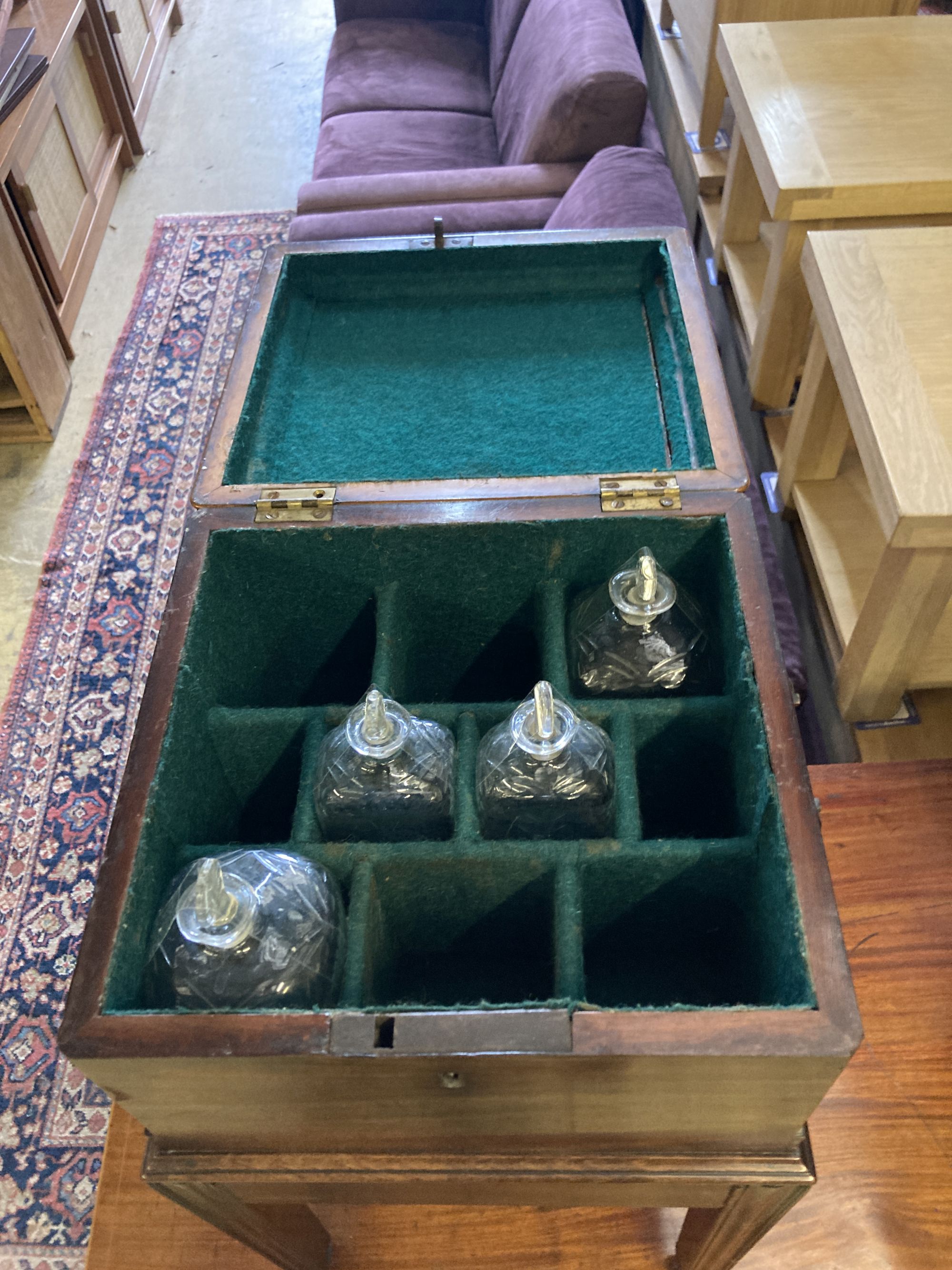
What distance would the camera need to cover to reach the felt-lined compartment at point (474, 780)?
0.91 m

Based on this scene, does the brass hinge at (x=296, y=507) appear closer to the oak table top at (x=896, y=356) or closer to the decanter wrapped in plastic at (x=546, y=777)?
the decanter wrapped in plastic at (x=546, y=777)

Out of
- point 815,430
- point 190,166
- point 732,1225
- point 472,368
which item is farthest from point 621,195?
point 190,166

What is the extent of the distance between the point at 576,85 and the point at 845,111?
789mm

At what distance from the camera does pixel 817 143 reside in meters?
1.37

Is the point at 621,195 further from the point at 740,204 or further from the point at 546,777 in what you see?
the point at 546,777

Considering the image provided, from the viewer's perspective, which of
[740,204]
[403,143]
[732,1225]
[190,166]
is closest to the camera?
[732,1225]

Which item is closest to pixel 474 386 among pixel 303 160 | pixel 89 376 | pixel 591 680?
pixel 591 680

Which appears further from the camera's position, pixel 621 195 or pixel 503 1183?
pixel 621 195

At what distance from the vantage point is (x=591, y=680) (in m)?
1.11

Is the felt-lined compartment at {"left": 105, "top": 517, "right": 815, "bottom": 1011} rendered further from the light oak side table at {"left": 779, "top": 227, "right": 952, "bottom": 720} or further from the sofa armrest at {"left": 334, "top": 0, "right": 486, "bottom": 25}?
the sofa armrest at {"left": 334, "top": 0, "right": 486, "bottom": 25}

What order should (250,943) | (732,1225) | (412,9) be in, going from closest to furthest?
1. (250,943)
2. (732,1225)
3. (412,9)

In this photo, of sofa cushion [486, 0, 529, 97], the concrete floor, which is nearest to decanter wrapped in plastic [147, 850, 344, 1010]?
the concrete floor

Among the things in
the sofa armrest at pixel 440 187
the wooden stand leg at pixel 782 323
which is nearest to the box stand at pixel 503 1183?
the wooden stand leg at pixel 782 323

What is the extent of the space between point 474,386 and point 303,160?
7.91 feet
